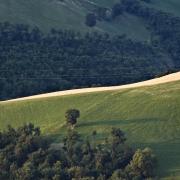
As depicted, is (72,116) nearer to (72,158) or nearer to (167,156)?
(72,158)

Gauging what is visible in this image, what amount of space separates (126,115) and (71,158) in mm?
15220

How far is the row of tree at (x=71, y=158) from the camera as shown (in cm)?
10288

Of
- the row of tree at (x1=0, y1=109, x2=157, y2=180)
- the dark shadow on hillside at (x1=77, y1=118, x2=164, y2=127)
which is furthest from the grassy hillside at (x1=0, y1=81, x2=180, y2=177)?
the row of tree at (x1=0, y1=109, x2=157, y2=180)

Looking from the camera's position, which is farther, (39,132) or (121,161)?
(39,132)

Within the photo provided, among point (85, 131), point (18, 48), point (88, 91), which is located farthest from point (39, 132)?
point (18, 48)

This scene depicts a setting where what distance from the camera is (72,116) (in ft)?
387

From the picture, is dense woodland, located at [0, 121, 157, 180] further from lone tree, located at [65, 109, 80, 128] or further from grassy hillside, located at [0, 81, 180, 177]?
lone tree, located at [65, 109, 80, 128]

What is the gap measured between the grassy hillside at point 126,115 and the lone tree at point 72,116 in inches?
40.3

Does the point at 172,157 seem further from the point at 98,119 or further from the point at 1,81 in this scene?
the point at 1,81

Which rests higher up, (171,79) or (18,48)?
(18,48)

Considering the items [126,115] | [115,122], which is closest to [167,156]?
[115,122]

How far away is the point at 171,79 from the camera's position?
5399 inches

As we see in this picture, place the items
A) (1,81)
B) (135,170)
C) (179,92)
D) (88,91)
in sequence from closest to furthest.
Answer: (135,170)
(179,92)
(88,91)
(1,81)

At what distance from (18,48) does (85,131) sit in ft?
268
